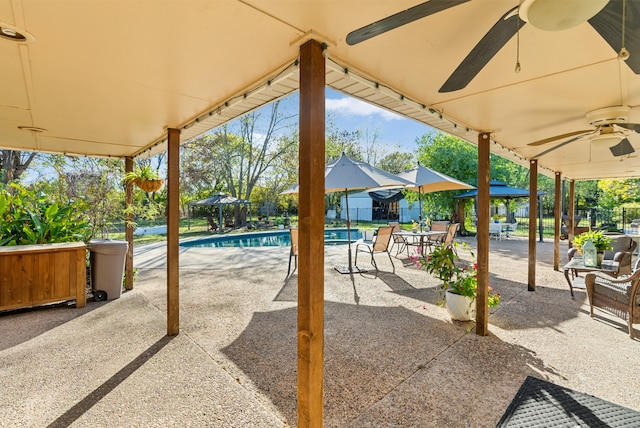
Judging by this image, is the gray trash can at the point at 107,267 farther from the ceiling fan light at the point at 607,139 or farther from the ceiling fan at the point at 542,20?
the ceiling fan light at the point at 607,139

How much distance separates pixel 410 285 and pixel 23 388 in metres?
4.96

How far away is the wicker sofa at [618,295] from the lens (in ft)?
10.9

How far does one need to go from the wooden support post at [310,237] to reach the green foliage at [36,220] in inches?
196

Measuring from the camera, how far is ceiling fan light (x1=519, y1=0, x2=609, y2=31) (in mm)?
918

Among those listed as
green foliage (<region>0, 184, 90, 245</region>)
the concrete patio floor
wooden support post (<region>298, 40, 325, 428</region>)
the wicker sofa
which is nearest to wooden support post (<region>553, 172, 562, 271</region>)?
the concrete patio floor

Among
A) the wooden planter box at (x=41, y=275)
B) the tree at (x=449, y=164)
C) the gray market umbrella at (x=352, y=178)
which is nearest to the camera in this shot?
the wooden planter box at (x=41, y=275)

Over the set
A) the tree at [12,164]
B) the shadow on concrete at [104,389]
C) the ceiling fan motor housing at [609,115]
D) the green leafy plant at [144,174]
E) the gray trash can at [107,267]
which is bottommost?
the shadow on concrete at [104,389]

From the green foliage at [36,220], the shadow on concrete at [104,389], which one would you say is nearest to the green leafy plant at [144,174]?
the green foliage at [36,220]

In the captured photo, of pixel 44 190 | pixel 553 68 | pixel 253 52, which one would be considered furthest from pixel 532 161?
pixel 44 190

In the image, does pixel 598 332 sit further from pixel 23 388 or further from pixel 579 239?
pixel 23 388

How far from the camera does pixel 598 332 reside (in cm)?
345

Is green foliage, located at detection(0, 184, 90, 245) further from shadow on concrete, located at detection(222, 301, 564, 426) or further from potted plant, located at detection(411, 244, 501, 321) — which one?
potted plant, located at detection(411, 244, 501, 321)

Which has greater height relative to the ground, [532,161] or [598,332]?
[532,161]

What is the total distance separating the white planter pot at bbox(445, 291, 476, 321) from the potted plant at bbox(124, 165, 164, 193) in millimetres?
4247
